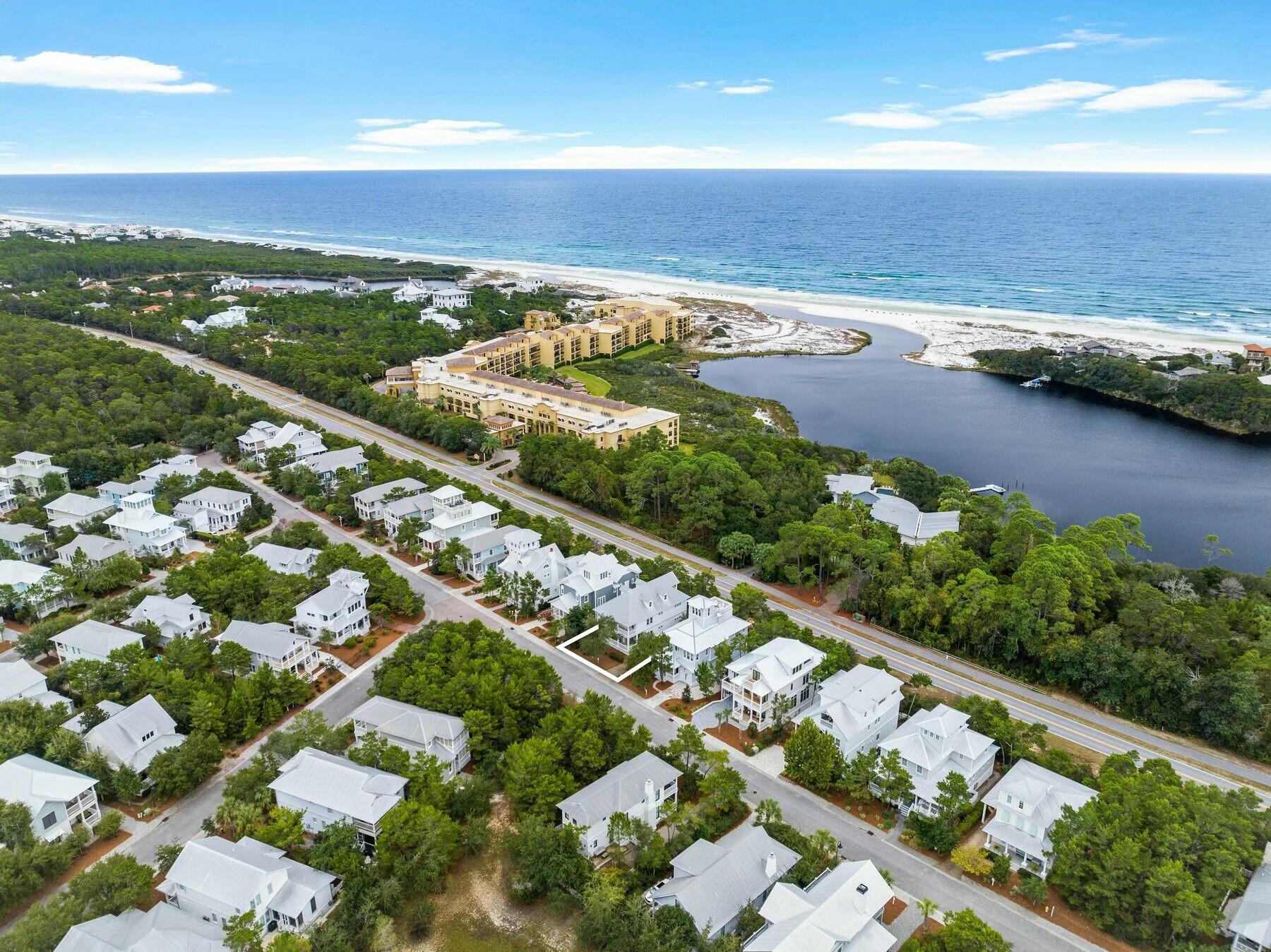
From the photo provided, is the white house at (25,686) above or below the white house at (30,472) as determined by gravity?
below

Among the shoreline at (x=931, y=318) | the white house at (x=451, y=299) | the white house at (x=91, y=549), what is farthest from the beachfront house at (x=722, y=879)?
the white house at (x=451, y=299)

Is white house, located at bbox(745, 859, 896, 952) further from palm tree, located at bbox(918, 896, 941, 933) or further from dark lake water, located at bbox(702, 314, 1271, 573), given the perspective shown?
dark lake water, located at bbox(702, 314, 1271, 573)

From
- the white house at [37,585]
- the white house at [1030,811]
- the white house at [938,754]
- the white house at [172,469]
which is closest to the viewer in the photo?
the white house at [1030,811]

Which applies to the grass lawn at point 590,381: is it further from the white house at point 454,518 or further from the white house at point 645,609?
the white house at point 645,609

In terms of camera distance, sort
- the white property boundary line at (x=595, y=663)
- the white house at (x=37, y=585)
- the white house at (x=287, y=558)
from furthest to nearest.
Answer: the white house at (x=287, y=558) → the white house at (x=37, y=585) → the white property boundary line at (x=595, y=663)

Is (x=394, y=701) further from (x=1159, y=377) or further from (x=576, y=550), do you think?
(x=1159, y=377)

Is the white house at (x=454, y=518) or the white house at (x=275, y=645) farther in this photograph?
the white house at (x=454, y=518)

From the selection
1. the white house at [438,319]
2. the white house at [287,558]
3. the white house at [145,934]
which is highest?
the white house at [438,319]
